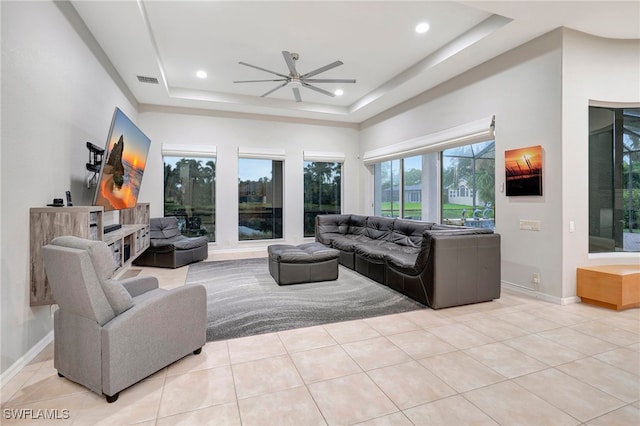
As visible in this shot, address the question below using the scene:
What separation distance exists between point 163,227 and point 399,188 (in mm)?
5031

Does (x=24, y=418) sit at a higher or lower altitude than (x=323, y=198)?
lower

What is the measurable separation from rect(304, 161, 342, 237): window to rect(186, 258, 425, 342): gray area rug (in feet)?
9.90

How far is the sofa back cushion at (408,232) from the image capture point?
16.7ft

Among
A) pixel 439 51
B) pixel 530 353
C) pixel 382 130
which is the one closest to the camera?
pixel 530 353

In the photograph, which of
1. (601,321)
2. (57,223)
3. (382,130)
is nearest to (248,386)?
(57,223)

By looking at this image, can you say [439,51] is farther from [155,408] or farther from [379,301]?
[155,408]

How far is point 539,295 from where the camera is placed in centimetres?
389

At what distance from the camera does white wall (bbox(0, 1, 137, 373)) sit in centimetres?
222

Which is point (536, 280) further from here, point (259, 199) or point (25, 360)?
point (259, 199)

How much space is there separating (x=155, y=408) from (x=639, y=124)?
611cm

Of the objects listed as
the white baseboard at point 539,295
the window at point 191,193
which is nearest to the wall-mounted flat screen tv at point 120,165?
the window at point 191,193

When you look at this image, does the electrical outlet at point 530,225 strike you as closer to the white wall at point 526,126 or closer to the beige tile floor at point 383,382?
the white wall at point 526,126

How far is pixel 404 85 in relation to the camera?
5480 millimetres

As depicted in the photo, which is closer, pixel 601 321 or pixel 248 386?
pixel 248 386
